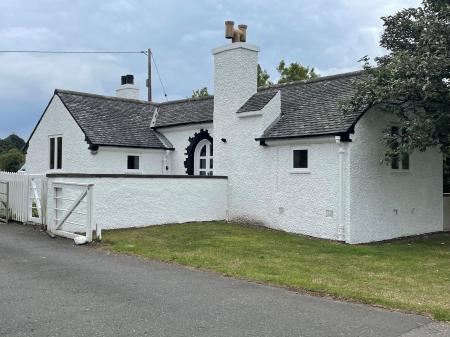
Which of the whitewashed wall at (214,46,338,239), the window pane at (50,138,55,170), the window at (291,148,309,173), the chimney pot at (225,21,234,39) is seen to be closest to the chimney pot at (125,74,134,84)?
the window pane at (50,138,55,170)

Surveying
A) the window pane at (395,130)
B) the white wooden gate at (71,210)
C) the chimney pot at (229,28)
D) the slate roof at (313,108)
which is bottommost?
the white wooden gate at (71,210)

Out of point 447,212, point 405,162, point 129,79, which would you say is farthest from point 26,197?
point 447,212

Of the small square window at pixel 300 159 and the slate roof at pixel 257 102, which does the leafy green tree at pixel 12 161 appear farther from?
the small square window at pixel 300 159

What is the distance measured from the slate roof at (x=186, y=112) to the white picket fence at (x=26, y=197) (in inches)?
307

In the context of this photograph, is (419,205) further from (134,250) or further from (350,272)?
(134,250)

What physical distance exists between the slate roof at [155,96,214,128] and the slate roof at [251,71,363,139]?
331cm

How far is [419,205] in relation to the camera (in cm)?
1836

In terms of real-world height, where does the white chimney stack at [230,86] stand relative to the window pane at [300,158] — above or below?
above

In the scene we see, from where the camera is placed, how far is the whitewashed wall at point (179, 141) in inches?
873

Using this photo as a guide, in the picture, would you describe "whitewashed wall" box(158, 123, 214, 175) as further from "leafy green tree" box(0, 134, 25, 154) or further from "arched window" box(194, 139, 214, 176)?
"leafy green tree" box(0, 134, 25, 154)

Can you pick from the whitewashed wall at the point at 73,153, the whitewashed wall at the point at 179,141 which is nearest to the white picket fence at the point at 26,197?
the whitewashed wall at the point at 73,153

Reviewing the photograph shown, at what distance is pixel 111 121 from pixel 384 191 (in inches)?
463

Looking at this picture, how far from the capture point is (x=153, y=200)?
54.3ft

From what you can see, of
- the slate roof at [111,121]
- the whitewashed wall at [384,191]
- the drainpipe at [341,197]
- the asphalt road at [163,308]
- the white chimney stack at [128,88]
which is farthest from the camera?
the white chimney stack at [128,88]
